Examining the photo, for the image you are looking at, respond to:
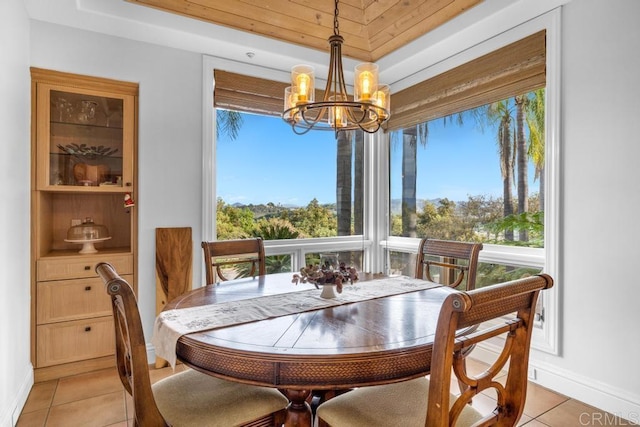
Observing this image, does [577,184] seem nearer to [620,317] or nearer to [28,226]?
[620,317]

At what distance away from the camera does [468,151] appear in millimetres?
3209

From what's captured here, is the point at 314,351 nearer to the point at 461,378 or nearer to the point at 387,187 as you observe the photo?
the point at 461,378

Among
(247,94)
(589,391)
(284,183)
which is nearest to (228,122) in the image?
(247,94)

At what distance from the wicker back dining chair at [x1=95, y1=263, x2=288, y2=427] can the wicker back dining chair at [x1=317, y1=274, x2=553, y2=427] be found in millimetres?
234

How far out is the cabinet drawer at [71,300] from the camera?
2533 millimetres

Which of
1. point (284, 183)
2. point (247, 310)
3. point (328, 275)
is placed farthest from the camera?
point (284, 183)

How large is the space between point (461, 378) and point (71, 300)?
8.90 ft

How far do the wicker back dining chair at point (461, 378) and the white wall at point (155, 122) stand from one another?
2088mm

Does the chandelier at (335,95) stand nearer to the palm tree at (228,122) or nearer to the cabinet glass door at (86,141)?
the palm tree at (228,122)

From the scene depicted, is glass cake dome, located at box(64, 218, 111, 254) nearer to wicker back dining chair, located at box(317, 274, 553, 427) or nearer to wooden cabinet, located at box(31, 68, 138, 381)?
wooden cabinet, located at box(31, 68, 138, 381)

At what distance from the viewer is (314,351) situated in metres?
1.14

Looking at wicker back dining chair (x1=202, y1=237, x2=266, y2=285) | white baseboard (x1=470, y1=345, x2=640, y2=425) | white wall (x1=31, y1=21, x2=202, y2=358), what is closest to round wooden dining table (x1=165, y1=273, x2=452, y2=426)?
wicker back dining chair (x1=202, y1=237, x2=266, y2=285)

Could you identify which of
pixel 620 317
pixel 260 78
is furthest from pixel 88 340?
pixel 620 317

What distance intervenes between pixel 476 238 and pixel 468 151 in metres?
0.77
